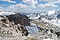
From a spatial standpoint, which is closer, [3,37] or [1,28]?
[3,37]

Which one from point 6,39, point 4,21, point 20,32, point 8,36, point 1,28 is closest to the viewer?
point 6,39

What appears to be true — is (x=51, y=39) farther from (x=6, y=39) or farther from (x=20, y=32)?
(x=6, y=39)

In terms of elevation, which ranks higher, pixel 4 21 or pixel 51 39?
pixel 4 21

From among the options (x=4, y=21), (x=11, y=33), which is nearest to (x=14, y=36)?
(x=11, y=33)

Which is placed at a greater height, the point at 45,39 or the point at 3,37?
the point at 3,37

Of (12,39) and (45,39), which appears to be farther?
(45,39)

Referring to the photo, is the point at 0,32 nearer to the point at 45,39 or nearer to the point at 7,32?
the point at 7,32

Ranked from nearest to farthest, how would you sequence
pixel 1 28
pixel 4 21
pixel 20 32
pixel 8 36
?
1. pixel 8 36
2. pixel 1 28
3. pixel 20 32
4. pixel 4 21

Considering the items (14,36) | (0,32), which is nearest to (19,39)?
(14,36)

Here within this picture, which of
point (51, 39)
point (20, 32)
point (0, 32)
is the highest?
point (0, 32)
